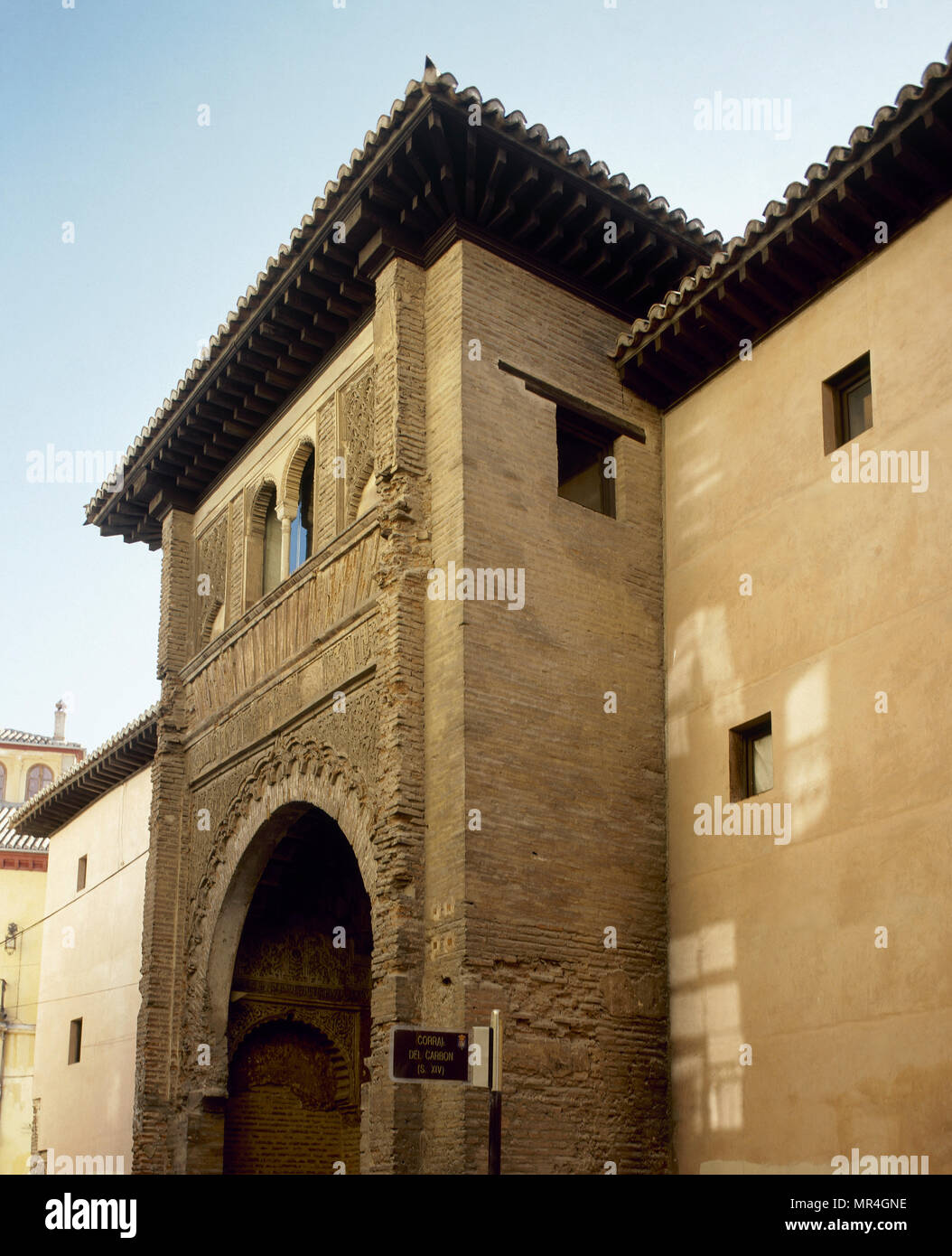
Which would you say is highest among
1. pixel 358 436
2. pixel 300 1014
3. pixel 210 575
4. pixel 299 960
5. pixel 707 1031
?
pixel 358 436

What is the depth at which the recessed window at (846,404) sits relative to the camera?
9898 mm

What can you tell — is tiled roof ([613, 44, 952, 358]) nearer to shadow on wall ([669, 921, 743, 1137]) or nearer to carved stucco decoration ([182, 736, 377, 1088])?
carved stucco decoration ([182, 736, 377, 1088])

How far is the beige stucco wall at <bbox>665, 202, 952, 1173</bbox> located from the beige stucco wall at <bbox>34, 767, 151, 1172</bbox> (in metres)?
8.33

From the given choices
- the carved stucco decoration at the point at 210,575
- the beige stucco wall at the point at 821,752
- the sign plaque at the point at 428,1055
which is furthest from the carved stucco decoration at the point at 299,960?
the sign plaque at the point at 428,1055

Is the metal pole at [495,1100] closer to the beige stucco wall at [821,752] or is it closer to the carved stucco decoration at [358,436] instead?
the beige stucco wall at [821,752]

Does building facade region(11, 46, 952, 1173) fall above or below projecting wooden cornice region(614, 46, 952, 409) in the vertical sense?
below

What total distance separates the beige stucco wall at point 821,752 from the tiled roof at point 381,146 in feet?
4.43

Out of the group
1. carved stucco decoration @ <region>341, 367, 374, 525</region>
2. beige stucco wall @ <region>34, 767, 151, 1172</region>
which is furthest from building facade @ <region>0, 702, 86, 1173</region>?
carved stucco decoration @ <region>341, 367, 374, 525</region>

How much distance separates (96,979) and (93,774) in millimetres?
2485

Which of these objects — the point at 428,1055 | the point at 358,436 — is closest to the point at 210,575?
the point at 358,436

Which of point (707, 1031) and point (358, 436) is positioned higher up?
point (358, 436)

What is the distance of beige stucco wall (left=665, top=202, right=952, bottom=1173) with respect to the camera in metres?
8.51

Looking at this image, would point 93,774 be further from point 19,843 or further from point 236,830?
point 19,843

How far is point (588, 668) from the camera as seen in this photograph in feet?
35.0
